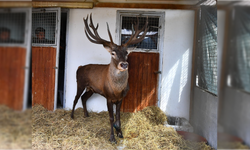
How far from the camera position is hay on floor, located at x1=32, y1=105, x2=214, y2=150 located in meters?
3.06

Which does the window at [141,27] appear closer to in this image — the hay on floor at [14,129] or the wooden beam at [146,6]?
the wooden beam at [146,6]

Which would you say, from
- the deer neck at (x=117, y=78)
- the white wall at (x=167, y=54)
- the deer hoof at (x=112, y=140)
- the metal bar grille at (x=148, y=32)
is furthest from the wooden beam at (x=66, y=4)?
the deer hoof at (x=112, y=140)

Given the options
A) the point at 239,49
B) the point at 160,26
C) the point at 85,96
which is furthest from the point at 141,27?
the point at 239,49

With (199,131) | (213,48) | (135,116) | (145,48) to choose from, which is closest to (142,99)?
(135,116)

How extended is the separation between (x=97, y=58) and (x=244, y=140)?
432cm

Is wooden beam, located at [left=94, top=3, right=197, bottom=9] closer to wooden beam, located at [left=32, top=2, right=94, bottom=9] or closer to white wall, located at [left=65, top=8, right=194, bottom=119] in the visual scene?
white wall, located at [left=65, top=8, right=194, bottom=119]

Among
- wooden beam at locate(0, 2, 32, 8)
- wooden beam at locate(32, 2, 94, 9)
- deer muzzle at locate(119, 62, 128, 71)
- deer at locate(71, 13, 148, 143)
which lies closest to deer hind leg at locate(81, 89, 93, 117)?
deer at locate(71, 13, 148, 143)

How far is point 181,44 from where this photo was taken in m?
4.53

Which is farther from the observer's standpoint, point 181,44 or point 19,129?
point 181,44

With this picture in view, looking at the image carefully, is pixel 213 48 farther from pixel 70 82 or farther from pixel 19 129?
pixel 70 82

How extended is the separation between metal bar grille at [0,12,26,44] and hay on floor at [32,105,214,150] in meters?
2.57

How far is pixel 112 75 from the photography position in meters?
3.44

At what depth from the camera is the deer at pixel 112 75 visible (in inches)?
131

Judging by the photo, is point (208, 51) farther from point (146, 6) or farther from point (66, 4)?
point (66, 4)
